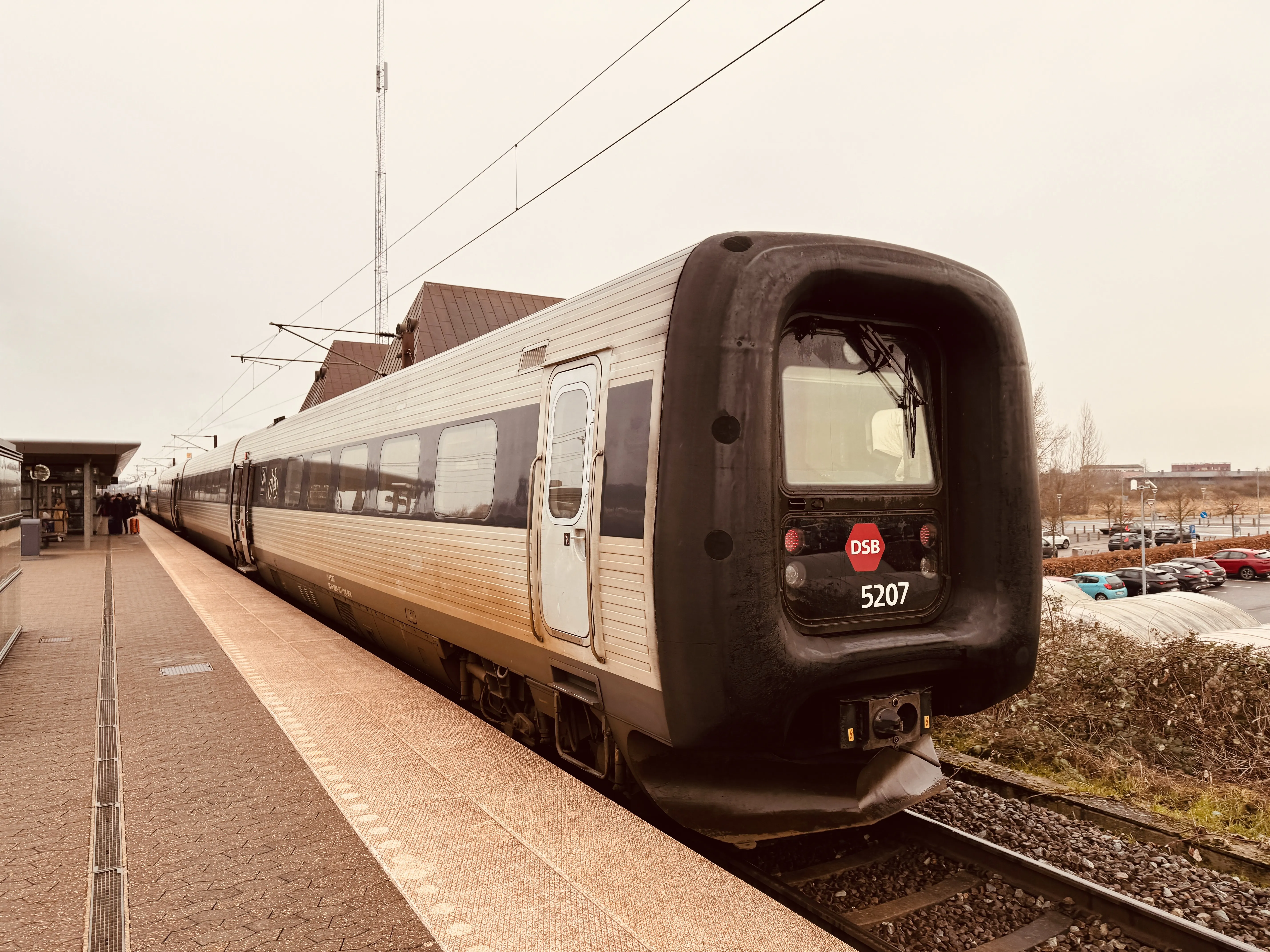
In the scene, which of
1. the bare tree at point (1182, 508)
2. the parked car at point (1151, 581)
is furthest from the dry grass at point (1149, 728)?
the bare tree at point (1182, 508)

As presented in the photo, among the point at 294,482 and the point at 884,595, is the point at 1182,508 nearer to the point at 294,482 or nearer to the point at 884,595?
the point at 294,482

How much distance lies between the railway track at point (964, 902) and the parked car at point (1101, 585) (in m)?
28.9

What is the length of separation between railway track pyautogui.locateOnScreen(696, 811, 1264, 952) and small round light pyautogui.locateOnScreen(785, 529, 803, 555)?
1.62m

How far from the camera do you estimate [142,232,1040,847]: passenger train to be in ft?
12.0

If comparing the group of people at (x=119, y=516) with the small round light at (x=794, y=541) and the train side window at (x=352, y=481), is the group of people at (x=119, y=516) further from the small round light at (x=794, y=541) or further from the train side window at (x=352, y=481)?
the small round light at (x=794, y=541)

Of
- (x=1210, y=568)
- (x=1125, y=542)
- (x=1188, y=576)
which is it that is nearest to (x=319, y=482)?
(x=1188, y=576)

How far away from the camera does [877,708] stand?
4.09 metres

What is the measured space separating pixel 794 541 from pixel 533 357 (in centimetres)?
214

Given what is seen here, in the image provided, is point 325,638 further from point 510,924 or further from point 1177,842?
point 1177,842

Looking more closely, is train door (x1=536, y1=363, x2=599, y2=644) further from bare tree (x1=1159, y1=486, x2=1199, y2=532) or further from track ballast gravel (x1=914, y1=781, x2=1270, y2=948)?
bare tree (x1=1159, y1=486, x2=1199, y2=532)

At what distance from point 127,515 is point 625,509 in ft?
123

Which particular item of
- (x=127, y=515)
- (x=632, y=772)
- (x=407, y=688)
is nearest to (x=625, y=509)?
(x=632, y=772)

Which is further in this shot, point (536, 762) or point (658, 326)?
point (536, 762)

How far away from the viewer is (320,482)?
35.0 ft
